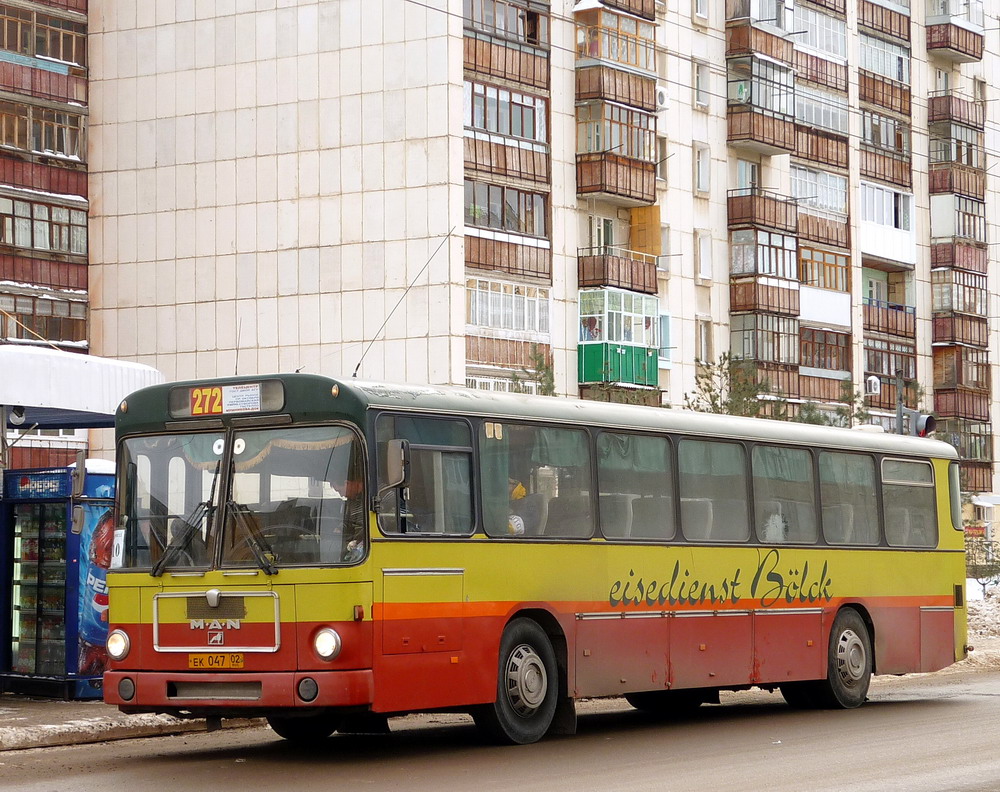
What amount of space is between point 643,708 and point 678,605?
268 centimetres

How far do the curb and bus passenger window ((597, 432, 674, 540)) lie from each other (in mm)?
3652

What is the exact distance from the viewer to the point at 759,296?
192 feet

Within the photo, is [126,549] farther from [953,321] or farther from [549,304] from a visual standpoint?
[953,321]

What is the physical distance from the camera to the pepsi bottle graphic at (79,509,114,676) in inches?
724

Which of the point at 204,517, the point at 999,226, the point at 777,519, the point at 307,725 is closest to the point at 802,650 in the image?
the point at 777,519

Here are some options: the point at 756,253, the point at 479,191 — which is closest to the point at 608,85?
the point at 479,191

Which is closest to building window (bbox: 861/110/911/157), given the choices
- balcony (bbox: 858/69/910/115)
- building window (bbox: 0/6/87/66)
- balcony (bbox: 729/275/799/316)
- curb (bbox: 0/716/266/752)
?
balcony (bbox: 858/69/910/115)

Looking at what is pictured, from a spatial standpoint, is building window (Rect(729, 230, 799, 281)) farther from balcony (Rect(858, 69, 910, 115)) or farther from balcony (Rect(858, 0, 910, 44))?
balcony (Rect(858, 0, 910, 44))

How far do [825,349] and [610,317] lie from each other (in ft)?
40.7

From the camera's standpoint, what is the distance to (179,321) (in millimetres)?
52406

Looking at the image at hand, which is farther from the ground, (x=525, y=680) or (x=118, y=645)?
(x=118, y=645)

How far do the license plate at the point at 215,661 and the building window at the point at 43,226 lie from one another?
3828 centimetres

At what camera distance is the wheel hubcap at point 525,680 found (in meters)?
14.8

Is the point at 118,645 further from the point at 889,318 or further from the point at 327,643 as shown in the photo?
the point at 889,318
